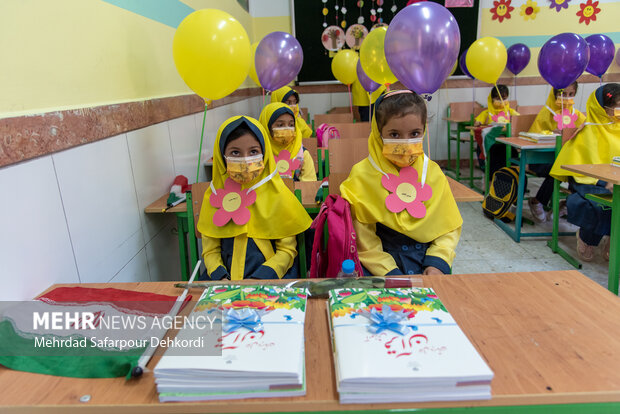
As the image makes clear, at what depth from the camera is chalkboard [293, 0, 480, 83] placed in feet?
20.0

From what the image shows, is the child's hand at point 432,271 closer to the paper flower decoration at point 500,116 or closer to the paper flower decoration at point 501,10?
the paper flower decoration at point 500,116

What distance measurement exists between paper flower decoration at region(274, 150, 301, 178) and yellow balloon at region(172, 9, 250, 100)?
98 cm

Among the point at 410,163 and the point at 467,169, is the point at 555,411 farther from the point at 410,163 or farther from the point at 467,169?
the point at 467,169

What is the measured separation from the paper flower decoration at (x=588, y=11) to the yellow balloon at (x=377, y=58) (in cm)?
497

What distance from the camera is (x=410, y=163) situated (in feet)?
5.66

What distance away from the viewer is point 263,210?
1.77 m

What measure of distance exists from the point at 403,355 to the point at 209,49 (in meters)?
1.67

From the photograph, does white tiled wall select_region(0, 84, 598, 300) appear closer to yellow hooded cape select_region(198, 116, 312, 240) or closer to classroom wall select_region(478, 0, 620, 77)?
yellow hooded cape select_region(198, 116, 312, 240)

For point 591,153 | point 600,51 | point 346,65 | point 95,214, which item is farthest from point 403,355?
point 600,51

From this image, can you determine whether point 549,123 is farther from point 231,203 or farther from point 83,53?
point 83,53

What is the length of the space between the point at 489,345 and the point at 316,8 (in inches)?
247

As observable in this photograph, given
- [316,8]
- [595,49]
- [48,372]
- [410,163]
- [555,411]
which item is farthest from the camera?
[316,8]

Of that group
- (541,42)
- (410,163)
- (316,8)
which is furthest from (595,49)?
(410,163)

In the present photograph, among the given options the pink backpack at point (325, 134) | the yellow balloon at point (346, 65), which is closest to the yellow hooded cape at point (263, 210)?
the pink backpack at point (325, 134)
